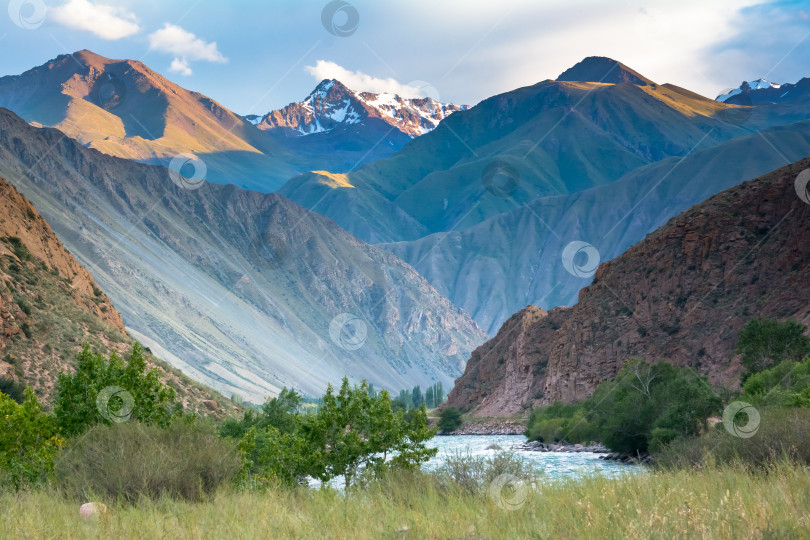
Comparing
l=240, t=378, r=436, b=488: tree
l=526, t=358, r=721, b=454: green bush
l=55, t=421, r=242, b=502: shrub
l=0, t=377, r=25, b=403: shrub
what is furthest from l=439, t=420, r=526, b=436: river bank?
l=55, t=421, r=242, b=502: shrub

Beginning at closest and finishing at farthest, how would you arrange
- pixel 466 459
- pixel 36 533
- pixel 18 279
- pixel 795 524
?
pixel 795 524 → pixel 36 533 → pixel 466 459 → pixel 18 279

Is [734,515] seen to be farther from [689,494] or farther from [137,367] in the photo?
[137,367]

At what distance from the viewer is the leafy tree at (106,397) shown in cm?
2081

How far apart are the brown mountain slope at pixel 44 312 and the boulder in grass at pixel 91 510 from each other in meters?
42.1

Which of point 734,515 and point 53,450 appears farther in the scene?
point 53,450

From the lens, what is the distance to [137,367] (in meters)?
22.1

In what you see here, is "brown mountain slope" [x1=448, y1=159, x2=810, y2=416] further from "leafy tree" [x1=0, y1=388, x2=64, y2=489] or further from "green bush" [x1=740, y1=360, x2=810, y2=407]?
"leafy tree" [x1=0, y1=388, x2=64, y2=489]

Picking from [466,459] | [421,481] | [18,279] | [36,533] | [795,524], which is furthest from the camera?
[18,279]

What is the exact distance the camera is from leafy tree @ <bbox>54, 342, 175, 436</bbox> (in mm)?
20812

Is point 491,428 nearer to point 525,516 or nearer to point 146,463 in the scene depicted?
point 146,463

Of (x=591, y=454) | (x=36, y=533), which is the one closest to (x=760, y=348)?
(x=591, y=454)

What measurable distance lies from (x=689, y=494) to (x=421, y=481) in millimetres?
6778

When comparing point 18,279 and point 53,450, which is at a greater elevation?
point 18,279

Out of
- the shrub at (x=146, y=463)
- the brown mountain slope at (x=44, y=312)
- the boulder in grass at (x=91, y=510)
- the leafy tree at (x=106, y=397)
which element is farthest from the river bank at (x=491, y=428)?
the boulder in grass at (x=91, y=510)
